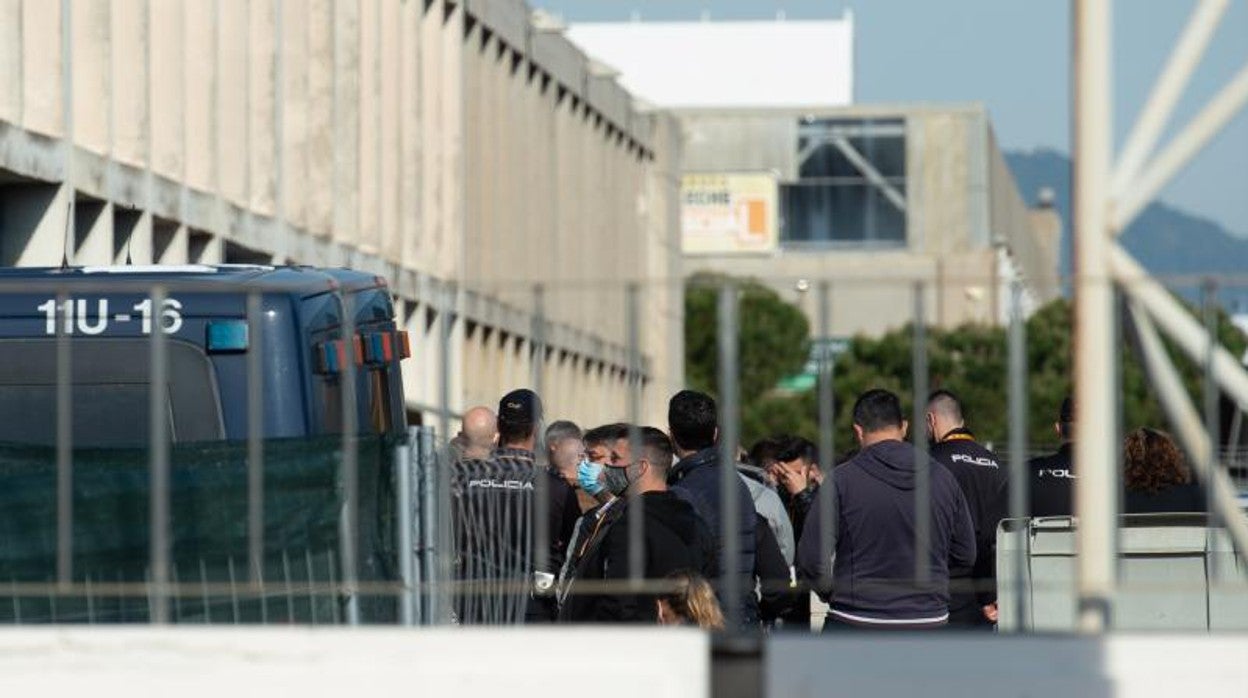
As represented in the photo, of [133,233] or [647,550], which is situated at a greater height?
[133,233]

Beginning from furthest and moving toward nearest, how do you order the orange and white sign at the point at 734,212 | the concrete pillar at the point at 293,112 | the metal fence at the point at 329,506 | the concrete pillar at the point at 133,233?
the orange and white sign at the point at 734,212 < the concrete pillar at the point at 293,112 < the concrete pillar at the point at 133,233 < the metal fence at the point at 329,506

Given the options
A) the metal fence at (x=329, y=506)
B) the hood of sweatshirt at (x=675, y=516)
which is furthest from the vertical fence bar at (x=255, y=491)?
the hood of sweatshirt at (x=675, y=516)

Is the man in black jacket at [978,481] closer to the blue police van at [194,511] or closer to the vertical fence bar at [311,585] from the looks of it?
the blue police van at [194,511]

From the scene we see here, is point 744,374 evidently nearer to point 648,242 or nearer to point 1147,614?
point 1147,614

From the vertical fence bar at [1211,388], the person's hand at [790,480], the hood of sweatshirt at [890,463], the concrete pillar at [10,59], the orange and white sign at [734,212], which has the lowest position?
the person's hand at [790,480]

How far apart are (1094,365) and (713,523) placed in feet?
13.3

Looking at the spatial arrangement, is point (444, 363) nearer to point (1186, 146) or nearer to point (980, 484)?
point (1186, 146)

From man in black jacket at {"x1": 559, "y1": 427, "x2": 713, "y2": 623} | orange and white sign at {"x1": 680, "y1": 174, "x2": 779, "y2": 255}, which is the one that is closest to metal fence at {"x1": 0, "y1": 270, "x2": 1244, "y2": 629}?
man in black jacket at {"x1": 559, "y1": 427, "x2": 713, "y2": 623}

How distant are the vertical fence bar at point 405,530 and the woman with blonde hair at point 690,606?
883mm

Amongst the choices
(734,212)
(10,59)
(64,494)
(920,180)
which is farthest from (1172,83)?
(734,212)

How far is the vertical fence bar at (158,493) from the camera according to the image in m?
7.65

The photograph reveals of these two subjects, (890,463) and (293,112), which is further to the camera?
(293,112)

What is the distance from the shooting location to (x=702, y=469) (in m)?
11.2

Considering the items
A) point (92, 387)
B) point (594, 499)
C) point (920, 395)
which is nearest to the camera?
point (920, 395)
